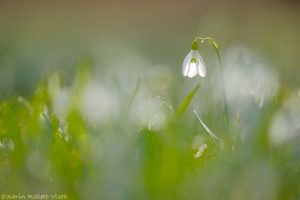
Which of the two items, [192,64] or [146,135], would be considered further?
[192,64]

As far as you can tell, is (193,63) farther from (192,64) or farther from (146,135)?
(146,135)

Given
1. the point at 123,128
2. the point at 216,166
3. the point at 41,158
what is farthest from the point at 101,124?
the point at 216,166

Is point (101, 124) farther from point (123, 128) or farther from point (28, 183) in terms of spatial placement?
point (28, 183)

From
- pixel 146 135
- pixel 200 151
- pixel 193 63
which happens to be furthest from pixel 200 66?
pixel 146 135

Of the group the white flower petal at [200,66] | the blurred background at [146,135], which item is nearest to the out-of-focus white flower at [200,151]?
the blurred background at [146,135]

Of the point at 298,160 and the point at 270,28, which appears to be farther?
the point at 270,28

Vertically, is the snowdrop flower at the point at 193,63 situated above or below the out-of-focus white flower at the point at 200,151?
above

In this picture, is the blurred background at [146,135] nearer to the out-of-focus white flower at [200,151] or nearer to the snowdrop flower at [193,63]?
the out-of-focus white flower at [200,151]

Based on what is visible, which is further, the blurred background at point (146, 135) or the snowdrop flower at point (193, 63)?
the snowdrop flower at point (193, 63)
